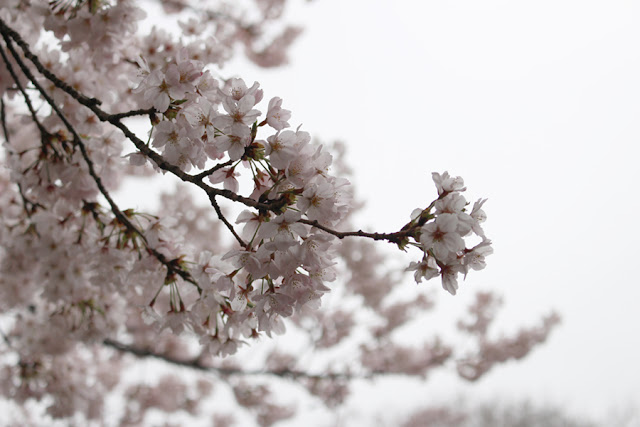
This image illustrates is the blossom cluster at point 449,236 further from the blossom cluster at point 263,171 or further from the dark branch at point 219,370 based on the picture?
the dark branch at point 219,370

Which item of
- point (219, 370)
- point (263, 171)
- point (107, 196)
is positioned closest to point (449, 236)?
point (263, 171)

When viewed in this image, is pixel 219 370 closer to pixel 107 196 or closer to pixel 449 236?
pixel 107 196

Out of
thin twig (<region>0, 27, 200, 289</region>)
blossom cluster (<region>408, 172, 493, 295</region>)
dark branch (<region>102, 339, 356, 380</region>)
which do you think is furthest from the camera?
dark branch (<region>102, 339, 356, 380</region>)

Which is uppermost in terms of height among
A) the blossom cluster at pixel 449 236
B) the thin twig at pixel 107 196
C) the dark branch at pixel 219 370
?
the dark branch at pixel 219 370

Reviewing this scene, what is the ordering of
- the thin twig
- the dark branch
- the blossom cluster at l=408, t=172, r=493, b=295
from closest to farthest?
1. the blossom cluster at l=408, t=172, r=493, b=295
2. the thin twig
3. the dark branch

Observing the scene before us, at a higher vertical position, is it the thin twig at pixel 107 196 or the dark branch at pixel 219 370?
the dark branch at pixel 219 370

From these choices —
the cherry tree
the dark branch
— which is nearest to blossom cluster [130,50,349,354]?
the cherry tree

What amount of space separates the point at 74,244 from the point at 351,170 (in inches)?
184

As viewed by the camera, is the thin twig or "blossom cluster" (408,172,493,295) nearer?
"blossom cluster" (408,172,493,295)

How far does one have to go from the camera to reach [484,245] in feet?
3.79

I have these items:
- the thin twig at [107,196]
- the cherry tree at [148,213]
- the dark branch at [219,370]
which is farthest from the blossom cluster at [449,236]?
the dark branch at [219,370]

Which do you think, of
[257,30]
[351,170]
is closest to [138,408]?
[351,170]

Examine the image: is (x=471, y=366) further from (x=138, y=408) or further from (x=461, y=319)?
(x=138, y=408)

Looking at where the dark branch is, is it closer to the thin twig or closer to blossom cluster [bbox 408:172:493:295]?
the thin twig
